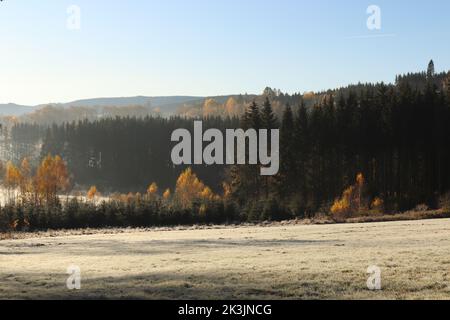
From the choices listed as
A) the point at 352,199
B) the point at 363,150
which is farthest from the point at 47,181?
the point at 363,150

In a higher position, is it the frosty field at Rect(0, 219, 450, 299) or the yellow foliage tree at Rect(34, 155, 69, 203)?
the frosty field at Rect(0, 219, 450, 299)

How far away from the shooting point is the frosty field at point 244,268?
16219mm

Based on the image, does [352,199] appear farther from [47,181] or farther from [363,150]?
[47,181]

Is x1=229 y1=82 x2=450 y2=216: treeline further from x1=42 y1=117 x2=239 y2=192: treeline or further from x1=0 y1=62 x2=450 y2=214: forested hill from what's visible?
x1=42 y1=117 x2=239 y2=192: treeline

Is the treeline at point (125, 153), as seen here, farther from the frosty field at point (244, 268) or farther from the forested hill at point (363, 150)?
the frosty field at point (244, 268)

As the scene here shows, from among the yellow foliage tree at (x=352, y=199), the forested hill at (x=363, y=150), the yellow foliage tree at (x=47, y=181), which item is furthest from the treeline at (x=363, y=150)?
the yellow foliage tree at (x=47, y=181)

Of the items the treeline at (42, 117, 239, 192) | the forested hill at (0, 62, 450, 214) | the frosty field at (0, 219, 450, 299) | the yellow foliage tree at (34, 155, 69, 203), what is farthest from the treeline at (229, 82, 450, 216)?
the treeline at (42, 117, 239, 192)

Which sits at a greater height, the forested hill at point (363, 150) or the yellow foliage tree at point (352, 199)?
the forested hill at point (363, 150)

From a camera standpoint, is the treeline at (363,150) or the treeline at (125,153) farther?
the treeline at (125,153)

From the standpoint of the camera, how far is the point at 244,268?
2106 cm

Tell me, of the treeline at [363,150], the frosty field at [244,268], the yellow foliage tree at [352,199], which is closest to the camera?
the frosty field at [244,268]

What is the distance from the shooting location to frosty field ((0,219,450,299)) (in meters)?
16.2

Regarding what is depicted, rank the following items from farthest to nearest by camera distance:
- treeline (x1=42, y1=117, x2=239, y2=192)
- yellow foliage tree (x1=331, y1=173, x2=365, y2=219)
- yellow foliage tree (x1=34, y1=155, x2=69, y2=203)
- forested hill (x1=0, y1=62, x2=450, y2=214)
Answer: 1. treeline (x1=42, y1=117, x2=239, y2=192)
2. yellow foliage tree (x1=34, y1=155, x2=69, y2=203)
3. forested hill (x1=0, y1=62, x2=450, y2=214)
4. yellow foliage tree (x1=331, y1=173, x2=365, y2=219)
